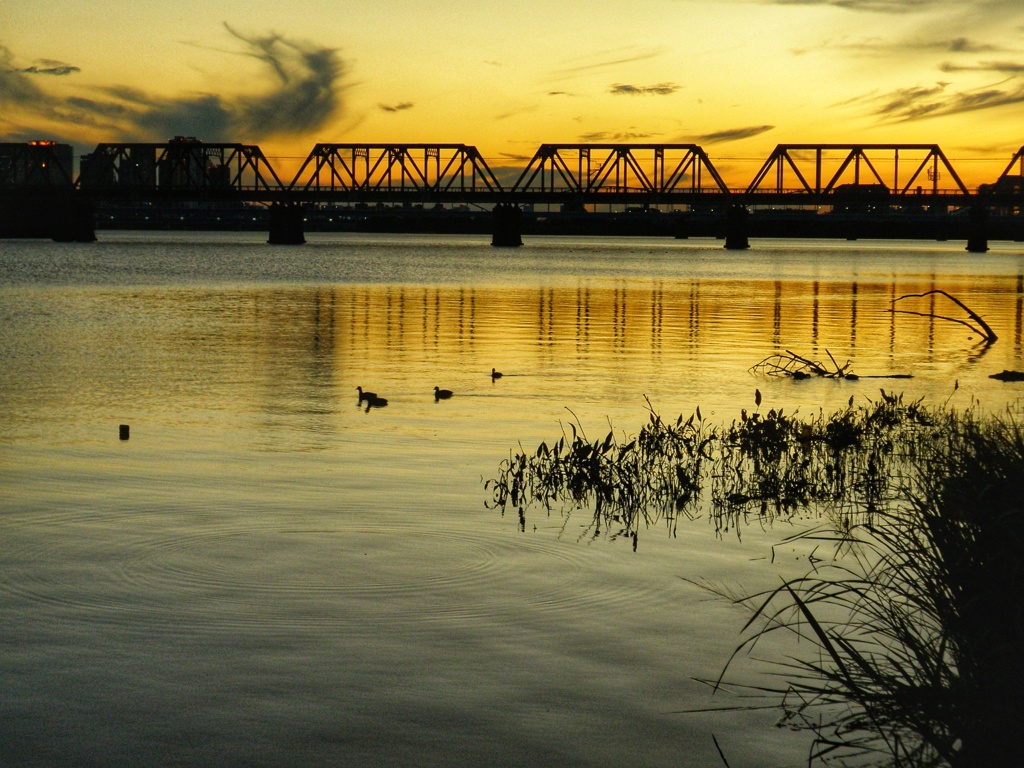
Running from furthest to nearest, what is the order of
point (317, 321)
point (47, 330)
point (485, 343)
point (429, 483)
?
point (317, 321) → point (47, 330) → point (485, 343) → point (429, 483)

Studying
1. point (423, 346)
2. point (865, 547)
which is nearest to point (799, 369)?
point (423, 346)

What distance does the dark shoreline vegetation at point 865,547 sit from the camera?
685 centimetres

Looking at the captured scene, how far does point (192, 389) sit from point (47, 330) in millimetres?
20771

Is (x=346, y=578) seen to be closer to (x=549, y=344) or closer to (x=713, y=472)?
(x=713, y=472)

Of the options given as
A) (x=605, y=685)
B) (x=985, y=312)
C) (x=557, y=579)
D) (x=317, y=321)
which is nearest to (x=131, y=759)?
(x=605, y=685)

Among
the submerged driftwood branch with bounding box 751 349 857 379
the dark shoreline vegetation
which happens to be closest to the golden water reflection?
the submerged driftwood branch with bounding box 751 349 857 379

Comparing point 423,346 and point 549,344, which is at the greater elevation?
point 549,344

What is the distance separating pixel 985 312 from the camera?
2547 inches

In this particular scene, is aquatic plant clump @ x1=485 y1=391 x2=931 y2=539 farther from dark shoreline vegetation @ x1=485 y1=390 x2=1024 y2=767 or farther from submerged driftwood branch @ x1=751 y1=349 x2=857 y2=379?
submerged driftwood branch @ x1=751 y1=349 x2=857 y2=379

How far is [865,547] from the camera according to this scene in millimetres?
13867

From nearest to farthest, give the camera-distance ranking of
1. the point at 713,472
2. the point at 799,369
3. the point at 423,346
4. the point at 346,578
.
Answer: the point at 346,578
the point at 713,472
the point at 799,369
the point at 423,346

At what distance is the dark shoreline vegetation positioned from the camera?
22.5 feet

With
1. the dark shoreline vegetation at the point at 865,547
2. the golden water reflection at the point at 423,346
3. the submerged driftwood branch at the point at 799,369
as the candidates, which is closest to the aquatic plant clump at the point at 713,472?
the dark shoreline vegetation at the point at 865,547

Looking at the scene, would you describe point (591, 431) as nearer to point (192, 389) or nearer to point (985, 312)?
point (192, 389)
